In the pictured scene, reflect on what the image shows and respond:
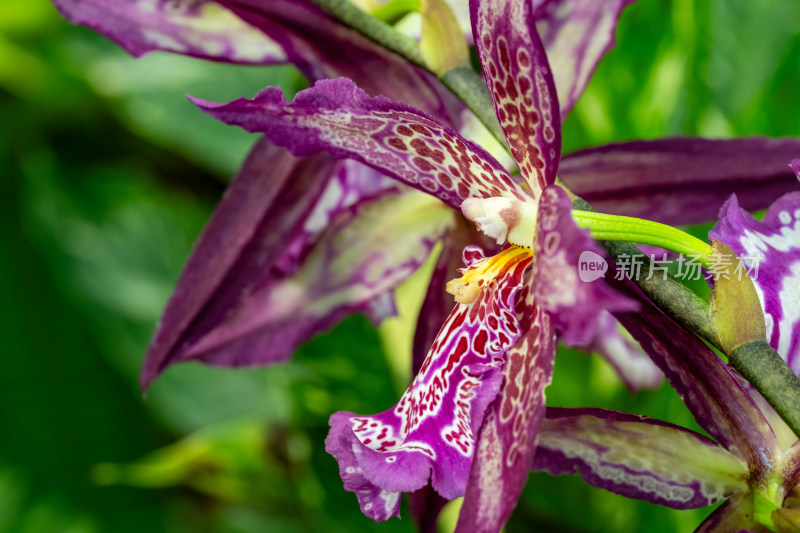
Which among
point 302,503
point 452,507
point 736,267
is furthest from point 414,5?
point 302,503

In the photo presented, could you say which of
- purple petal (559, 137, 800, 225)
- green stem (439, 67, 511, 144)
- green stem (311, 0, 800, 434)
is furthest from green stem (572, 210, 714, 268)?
purple petal (559, 137, 800, 225)

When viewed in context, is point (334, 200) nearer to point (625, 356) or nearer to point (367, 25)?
point (367, 25)

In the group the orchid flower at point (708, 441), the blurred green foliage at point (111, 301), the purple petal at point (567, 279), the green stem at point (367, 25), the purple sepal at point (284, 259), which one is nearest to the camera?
the purple petal at point (567, 279)

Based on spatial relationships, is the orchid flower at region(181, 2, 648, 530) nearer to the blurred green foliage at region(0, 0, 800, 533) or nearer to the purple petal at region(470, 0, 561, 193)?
the purple petal at region(470, 0, 561, 193)

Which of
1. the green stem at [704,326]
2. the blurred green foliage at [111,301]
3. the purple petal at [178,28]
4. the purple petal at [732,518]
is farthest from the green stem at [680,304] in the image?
the blurred green foliage at [111,301]

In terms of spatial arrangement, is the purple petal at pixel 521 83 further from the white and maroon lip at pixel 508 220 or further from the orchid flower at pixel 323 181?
the orchid flower at pixel 323 181
